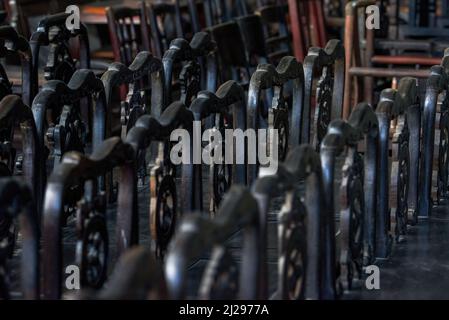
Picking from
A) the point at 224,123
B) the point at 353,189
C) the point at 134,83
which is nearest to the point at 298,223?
the point at 353,189

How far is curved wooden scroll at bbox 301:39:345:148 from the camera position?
3.13 metres

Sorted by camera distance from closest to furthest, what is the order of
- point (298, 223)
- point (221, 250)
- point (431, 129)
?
point (221, 250) < point (298, 223) < point (431, 129)

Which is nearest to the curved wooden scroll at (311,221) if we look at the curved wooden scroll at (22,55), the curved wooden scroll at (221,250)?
the curved wooden scroll at (221,250)

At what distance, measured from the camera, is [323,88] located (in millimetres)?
3170

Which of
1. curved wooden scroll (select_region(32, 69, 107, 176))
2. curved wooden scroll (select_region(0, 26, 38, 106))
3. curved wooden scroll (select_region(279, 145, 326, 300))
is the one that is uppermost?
curved wooden scroll (select_region(0, 26, 38, 106))

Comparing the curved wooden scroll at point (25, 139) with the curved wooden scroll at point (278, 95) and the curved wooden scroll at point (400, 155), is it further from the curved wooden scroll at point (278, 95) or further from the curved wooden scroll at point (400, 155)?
the curved wooden scroll at point (400, 155)

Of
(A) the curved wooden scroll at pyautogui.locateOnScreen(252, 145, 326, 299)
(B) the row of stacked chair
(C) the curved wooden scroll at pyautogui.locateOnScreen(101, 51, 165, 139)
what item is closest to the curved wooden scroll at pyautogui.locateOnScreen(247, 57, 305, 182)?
(B) the row of stacked chair

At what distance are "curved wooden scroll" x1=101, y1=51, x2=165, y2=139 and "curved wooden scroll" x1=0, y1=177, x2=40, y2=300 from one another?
102 cm

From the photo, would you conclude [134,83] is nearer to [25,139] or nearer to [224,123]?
[224,123]

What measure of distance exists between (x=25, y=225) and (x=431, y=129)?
4.43ft

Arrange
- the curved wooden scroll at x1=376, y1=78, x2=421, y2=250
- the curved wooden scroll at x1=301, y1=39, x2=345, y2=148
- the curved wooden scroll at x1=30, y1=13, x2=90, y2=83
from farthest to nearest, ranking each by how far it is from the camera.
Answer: the curved wooden scroll at x1=30, y1=13, x2=90, y2=83 → the curved wooden scroll at x1=301, y1=39, x2=345, y2=148 → the curved wooden scroll at x1=376, y1=78, x2=421, y2=250

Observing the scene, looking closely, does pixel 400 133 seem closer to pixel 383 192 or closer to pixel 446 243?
pixel 383 192

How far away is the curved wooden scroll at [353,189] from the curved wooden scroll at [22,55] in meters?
1.20

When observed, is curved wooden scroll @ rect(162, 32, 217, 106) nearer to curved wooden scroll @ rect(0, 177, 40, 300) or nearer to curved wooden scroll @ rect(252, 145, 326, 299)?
curved wooden scroll @ rect(252, 145, 326, 299)
